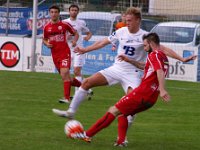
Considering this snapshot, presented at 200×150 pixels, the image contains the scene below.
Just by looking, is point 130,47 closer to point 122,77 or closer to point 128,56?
point 128,56

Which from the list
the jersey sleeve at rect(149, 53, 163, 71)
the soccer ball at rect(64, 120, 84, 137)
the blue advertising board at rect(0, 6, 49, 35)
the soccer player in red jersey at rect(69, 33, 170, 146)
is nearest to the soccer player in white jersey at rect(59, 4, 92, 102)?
the soccer ball at rect(64, 120, 84, 137)

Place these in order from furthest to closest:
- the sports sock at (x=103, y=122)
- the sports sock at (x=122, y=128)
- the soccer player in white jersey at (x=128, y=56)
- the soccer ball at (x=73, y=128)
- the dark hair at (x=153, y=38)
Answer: the soccer player in white jersey at (x=128, y=56), the soccer ball at (x=73, y=128), the sports sock at (x=122, y=128), the sports sock at (x=103, y=122), the dark hair at (x=153, y=38)

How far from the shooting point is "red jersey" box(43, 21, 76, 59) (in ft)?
53.4

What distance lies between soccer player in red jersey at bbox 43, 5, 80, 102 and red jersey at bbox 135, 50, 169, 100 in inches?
239

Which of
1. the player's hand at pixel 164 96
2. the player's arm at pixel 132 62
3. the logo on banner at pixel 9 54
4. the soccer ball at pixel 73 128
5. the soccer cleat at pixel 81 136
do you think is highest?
the player's arm at pixel 132 62

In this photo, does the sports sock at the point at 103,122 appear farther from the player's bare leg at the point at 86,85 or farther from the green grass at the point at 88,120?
the player's bare leg at the point at 86,85

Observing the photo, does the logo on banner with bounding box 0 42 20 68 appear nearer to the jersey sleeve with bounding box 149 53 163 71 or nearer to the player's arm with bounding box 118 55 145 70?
the player's arm with bounding box 118 55 145 70

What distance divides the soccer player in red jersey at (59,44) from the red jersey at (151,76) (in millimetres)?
6083

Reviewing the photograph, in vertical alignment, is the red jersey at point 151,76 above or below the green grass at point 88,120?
above

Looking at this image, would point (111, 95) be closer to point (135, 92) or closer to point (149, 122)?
point (149, 122)

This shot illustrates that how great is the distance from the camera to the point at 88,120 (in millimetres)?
13195

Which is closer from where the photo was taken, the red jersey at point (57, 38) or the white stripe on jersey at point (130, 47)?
the white stripe on jersey at point (130, 47)

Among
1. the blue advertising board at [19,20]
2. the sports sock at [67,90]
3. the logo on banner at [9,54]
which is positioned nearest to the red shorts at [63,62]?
the sports sock at [67,90]

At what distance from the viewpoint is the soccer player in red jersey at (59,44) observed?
637 inches
